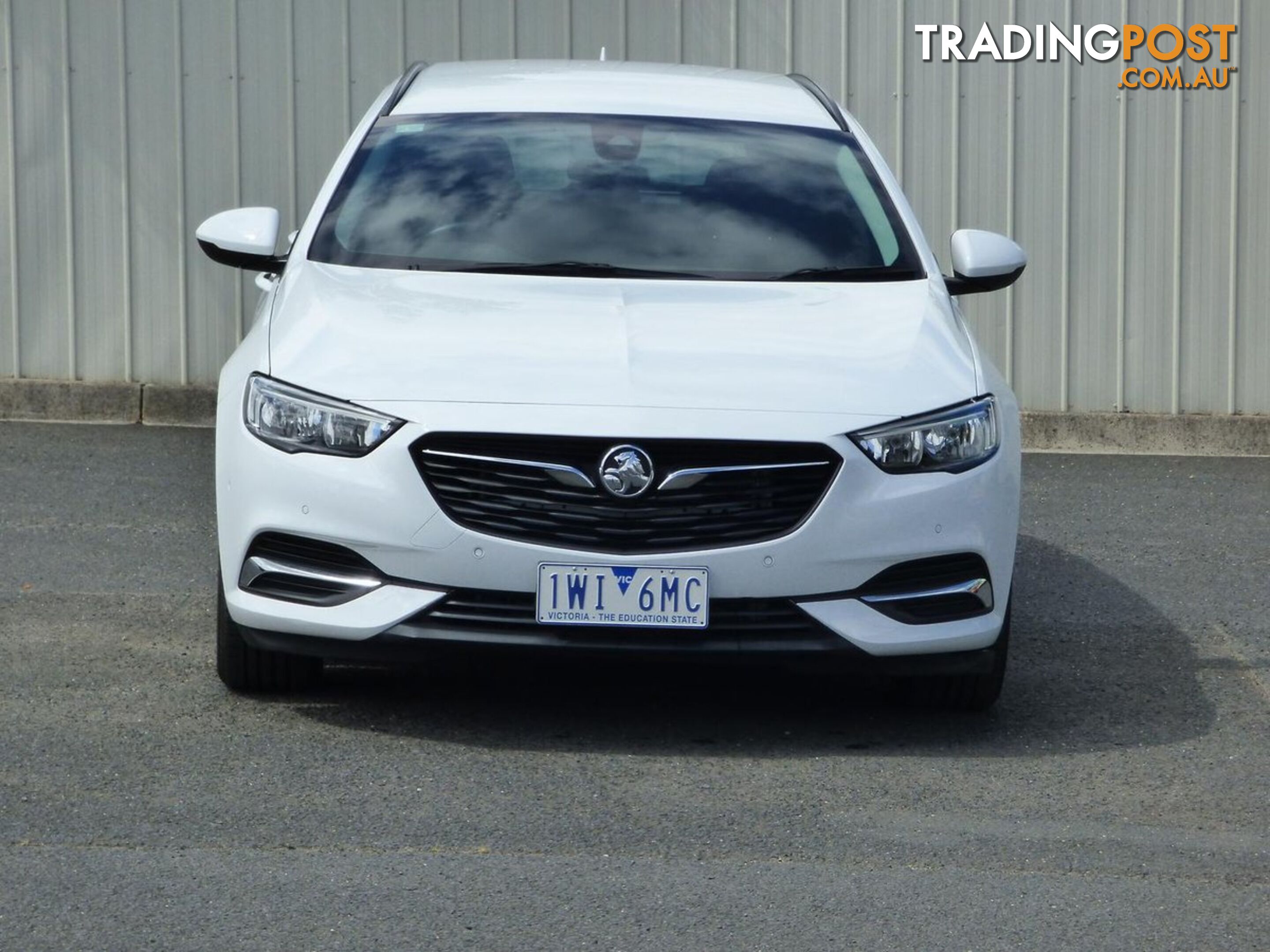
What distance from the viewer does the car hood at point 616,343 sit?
5047 millimetres

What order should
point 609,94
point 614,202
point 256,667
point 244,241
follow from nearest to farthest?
1. point 256,667
2. point 244,241
3. point 614,202
4. point 609,94

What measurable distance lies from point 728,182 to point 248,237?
56.1 inches

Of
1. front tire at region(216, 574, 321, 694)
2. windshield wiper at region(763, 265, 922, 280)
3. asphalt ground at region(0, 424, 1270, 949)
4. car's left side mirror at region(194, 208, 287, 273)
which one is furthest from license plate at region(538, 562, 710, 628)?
car's left side mirror at region(194, 208, 287, 273)

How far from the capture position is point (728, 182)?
633 cm

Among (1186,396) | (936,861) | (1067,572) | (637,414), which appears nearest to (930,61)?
(1186,396)

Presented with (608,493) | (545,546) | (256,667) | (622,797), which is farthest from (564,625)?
(256,667)

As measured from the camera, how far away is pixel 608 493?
4938 mm

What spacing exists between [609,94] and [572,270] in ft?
3.56

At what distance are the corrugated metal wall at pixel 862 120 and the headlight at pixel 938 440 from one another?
212 inches

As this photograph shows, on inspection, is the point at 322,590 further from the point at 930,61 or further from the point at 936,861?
the point at 930,61

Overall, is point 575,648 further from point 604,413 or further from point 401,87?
point 401,87

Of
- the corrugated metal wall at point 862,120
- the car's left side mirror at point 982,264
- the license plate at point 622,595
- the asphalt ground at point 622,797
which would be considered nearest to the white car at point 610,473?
the license plate at point 622,595

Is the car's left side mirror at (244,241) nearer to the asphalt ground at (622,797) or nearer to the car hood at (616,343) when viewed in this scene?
the car hood at (616,343)

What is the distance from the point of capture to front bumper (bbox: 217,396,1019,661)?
495cm
